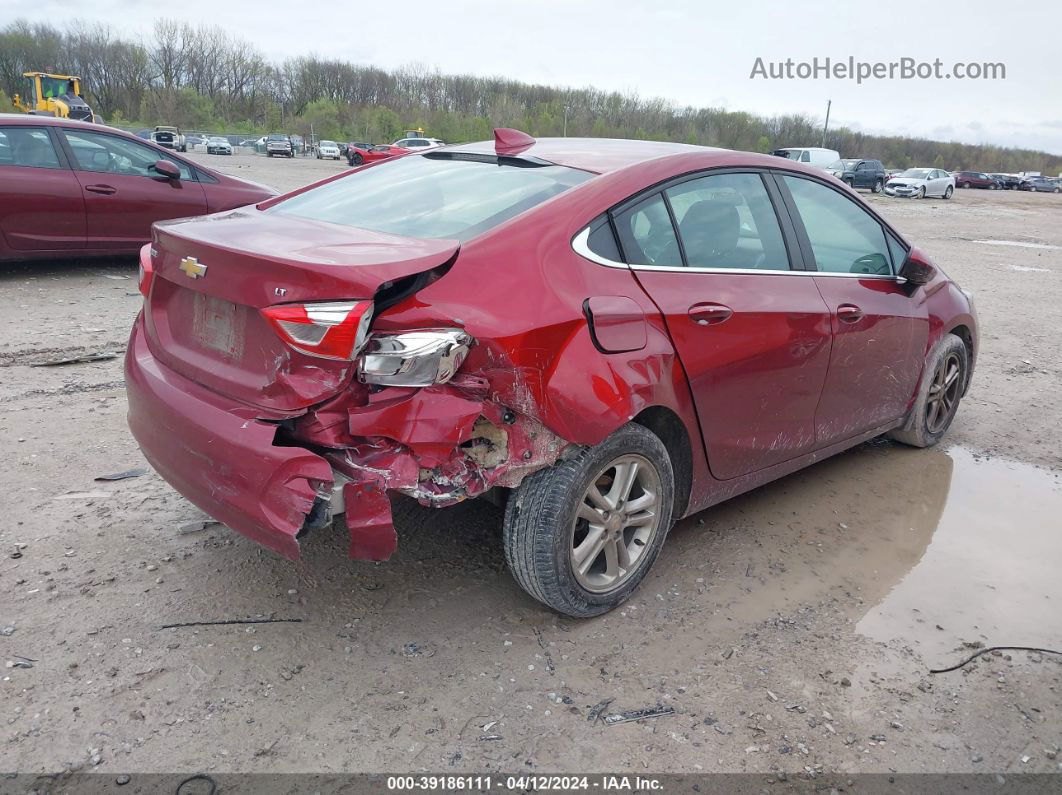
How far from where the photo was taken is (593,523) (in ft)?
9.66

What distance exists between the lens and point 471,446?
2693 mm

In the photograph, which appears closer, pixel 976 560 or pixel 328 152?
pixel 976 560

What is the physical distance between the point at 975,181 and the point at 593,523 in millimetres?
66157

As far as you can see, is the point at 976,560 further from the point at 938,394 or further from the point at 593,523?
the point at 593,523

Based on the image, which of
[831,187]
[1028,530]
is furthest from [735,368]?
[1028,530]

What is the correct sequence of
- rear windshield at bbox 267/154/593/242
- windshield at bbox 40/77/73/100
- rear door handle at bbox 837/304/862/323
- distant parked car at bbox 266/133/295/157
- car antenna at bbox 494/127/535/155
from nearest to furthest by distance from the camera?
rear windshield at bbox 267/154/593/242 < car antenna at bbox 494/127/535/155 < rear door handle at bbox 837/304/862/323 < windshield at bbox 40/77/73/100 < distant parked car at bbox 266/133/295/157

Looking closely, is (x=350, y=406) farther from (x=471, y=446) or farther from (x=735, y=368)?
(x=735, y=368)

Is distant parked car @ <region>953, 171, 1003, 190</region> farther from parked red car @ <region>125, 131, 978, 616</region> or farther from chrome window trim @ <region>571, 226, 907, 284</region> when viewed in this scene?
parked red car @ <region>125, 131, 978, 616</region>

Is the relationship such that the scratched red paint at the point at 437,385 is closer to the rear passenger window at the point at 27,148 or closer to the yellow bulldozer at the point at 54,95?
the rear passenger window at the point at 27,148

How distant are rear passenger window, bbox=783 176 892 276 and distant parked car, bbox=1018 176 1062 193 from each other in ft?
228

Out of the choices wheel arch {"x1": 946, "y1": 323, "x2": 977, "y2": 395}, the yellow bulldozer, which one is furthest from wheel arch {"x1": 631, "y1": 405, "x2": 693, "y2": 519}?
the yellow bulldozer

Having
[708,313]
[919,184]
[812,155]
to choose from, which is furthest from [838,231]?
[812,155]

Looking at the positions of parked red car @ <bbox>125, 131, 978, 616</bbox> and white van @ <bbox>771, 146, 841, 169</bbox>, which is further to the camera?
white van @ <bbox>771, 146, 841, 169</bbox>

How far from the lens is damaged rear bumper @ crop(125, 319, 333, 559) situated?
96.7 inches
